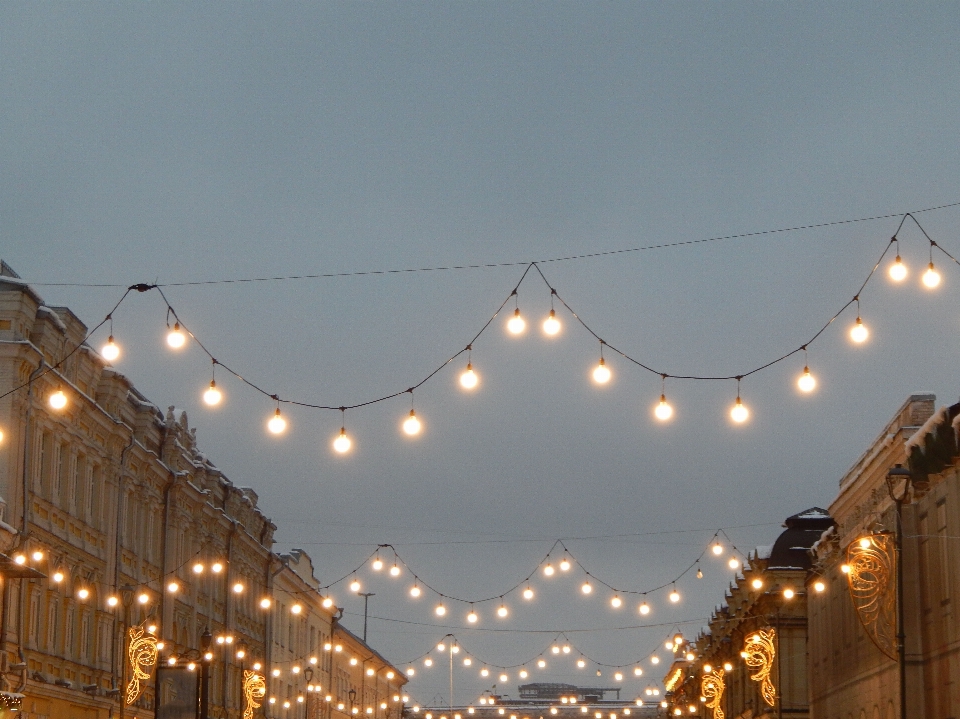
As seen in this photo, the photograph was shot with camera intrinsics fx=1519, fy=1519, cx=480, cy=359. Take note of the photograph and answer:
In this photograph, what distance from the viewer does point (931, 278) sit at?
18578 mm

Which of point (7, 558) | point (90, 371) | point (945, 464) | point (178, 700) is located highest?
point (90, 371)

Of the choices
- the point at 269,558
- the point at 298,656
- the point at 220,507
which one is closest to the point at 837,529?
the point at 220,507

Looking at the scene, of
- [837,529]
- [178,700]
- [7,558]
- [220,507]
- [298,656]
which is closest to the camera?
[7,558]

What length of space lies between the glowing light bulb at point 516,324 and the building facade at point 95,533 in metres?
8.86

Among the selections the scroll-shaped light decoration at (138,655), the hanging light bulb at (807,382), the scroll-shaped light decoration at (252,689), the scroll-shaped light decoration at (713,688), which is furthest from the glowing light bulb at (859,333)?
the scroll-shaped light decoration at (713,688)

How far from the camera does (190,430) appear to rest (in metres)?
53.9

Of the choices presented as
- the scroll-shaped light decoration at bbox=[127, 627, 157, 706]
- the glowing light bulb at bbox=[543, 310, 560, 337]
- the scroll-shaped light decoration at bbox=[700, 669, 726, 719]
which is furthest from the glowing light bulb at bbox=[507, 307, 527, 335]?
the scroll-shaped light decoration at bbox=[700, 669, 726, 719]

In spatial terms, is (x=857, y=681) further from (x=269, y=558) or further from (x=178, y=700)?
(x=269, y=558)

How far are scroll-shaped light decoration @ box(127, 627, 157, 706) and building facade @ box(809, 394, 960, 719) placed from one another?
58.4 feet

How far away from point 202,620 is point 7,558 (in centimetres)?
2612

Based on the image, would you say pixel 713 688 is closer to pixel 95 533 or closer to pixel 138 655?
pixel 138 655

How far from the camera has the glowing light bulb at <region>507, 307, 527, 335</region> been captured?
2006cm

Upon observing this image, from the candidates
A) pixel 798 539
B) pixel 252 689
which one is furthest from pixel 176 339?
pixel 798 539

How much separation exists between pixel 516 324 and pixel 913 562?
17.0m
